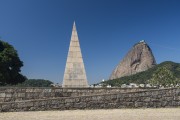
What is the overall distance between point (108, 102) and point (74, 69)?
6974mm

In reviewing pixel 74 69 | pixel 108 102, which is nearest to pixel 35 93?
pixel 108 102

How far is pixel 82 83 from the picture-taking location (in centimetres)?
2020

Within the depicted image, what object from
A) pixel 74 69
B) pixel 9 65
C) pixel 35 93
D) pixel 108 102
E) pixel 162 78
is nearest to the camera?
pixel 108 102

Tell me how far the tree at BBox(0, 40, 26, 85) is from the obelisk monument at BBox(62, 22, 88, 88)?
2334 centimetres

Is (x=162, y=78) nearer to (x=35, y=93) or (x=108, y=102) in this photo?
(x=35, y=93)

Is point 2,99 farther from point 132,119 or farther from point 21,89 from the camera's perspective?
point 132,119

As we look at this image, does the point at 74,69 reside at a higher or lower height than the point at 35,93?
higher

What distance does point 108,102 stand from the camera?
13789 millimetres

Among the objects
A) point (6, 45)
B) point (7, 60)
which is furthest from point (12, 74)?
point (6, 45)

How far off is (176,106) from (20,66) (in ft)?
119

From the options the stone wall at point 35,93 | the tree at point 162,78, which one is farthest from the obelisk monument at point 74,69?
the tree at point 162,78

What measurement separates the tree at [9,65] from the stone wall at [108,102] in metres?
30.0

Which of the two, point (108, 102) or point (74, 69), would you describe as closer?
point (108, 102)

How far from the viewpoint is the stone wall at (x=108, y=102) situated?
12891 millimetres
